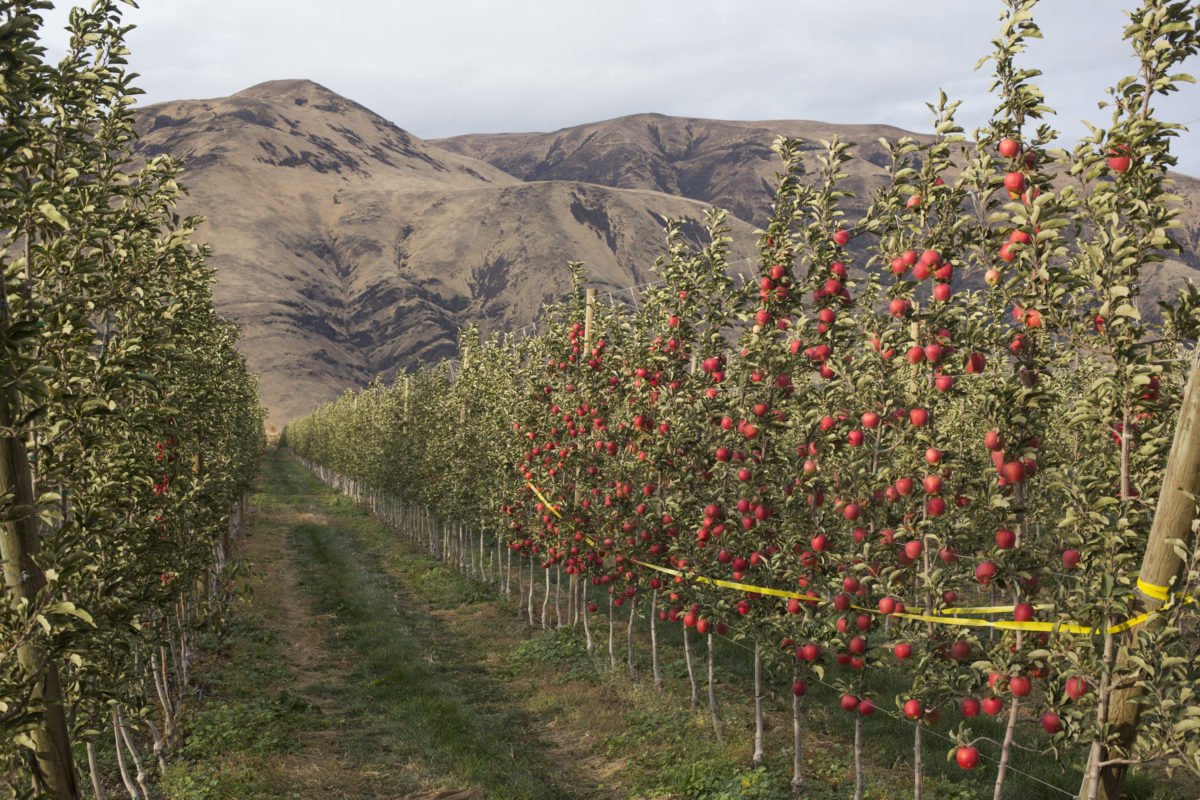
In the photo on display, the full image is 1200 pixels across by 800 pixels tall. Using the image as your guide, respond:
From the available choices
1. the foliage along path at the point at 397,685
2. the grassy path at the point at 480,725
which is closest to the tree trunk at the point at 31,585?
the grassy path at the point at 480,725

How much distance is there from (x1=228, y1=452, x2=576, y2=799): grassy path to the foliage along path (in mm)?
30

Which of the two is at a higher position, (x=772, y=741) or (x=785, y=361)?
(x=785, y=361)

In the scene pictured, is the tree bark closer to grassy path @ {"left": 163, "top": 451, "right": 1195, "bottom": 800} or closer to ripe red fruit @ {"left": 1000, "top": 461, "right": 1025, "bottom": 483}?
ripe red fruit @ {"left": 1000, "top": 461, "right": 1025, "bottom": 483}

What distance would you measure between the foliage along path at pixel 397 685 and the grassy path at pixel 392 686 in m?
0.03

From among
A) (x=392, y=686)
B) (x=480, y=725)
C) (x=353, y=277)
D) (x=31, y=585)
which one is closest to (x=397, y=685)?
(x=392, y=686)

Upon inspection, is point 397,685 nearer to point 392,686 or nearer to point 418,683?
point 392,686

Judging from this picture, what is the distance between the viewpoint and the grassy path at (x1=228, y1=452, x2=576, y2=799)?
34.0ft

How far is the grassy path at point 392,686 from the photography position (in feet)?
34.0

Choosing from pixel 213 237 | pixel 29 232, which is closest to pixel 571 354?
pixel 29 232

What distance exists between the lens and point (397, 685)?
46.8ft

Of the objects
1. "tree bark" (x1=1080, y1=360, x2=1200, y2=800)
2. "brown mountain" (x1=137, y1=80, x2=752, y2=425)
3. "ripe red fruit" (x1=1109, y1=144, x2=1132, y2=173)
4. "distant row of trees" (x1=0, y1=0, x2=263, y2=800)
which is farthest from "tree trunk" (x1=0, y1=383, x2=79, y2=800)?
"brown mountain" (x1=137, y1=80, x2=752, y2=425)

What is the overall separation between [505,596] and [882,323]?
17666mm

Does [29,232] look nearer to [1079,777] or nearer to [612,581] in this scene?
[612,581]

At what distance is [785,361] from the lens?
8039 millimetres
